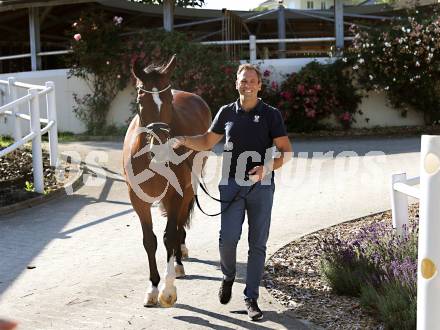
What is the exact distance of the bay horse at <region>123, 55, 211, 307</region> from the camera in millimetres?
5172

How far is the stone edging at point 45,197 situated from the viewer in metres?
8.77

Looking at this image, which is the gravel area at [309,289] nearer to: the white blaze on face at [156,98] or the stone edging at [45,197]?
the white blaze on face at [156,98]

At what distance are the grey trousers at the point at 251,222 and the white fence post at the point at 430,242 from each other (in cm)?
189

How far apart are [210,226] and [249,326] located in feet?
10.9

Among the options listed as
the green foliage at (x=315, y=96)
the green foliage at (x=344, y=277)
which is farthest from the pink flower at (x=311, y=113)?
the green foliage at (x=344, y=277)

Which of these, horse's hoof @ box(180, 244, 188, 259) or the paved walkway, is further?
Result: horse's hoof @ box(180, 244, 188, 259)

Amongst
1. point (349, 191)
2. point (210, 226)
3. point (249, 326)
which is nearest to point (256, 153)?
point (249, 326)

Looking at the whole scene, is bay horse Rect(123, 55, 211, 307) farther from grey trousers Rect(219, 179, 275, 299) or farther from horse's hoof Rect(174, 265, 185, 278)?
grey trousers Rect(219, 179, 275, 299)

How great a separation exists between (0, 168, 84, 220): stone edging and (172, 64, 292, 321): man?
4.77 meters

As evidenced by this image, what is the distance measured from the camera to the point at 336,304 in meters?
5.11

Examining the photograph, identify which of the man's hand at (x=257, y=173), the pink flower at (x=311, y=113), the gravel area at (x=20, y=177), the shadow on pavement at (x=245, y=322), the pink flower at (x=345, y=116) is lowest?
the shadow on pavement at (x=245, y=322)

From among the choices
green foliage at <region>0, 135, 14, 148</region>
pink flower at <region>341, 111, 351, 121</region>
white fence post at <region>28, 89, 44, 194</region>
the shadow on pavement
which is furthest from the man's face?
pink flower at <region>341, 111, 351, 121</region>

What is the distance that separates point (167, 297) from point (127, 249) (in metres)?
1.99

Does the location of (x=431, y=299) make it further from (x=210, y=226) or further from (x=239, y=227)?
(x=210, y=226)
